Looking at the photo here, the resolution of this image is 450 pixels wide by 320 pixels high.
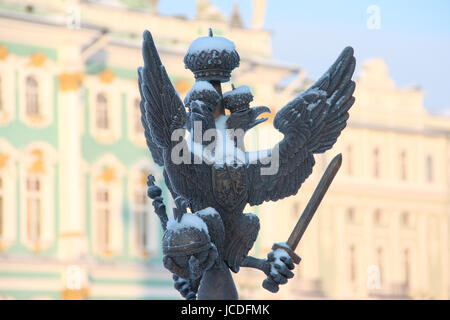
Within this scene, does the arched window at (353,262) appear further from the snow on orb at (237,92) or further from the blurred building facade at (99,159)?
the snow on orb at (237,92)

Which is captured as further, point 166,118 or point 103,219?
point 103,219

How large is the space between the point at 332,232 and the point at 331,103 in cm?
2462

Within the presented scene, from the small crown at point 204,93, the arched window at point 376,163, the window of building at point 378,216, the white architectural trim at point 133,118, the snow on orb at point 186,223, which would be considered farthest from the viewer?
the arched window at point 376,163

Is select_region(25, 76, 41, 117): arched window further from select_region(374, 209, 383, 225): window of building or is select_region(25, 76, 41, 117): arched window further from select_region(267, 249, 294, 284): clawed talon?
select_region(267, 249, 294, 284): clawed talon

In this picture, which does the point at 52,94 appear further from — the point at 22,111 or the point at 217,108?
the point at 217,108

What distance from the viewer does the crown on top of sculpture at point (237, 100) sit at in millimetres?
5531

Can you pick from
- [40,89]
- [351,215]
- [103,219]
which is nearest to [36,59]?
[40,89]

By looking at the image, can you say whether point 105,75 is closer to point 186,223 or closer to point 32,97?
point 32,97

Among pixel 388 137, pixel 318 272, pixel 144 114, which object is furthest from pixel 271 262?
pixel 388 137

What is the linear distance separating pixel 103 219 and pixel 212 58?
64.5 feet

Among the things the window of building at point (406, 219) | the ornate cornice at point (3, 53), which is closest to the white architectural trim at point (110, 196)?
the ornate cornice at point (3, 53)

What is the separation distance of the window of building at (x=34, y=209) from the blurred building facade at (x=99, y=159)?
27mm

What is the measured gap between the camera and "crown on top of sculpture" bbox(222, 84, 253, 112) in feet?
18.1

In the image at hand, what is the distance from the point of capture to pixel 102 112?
25469mm
